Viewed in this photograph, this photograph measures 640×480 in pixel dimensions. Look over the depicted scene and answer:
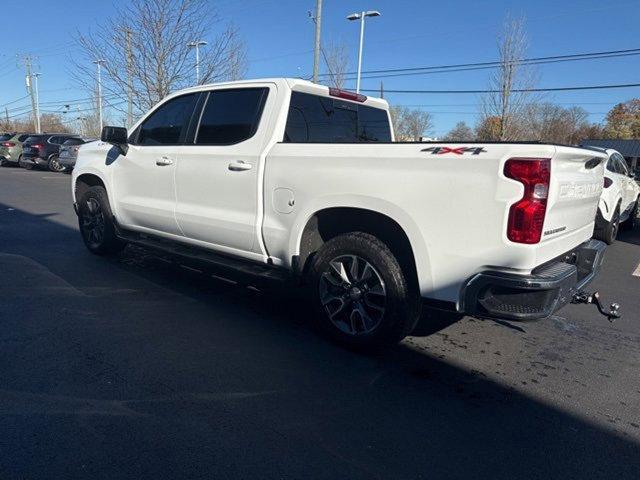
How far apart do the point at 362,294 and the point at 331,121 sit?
1.81 meters

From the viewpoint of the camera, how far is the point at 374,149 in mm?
3287

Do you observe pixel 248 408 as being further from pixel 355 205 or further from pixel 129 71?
pixel 129 71

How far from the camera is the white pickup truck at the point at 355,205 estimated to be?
2.83 metres

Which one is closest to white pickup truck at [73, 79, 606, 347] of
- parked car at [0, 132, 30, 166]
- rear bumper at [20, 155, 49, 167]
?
rear bumper at [20, 155, 49, 167]

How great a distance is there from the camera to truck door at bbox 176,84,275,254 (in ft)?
13.3

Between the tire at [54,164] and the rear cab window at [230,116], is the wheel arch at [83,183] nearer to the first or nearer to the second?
the rear cab window at [230,116]

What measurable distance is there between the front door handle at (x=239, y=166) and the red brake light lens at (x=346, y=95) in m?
1.15

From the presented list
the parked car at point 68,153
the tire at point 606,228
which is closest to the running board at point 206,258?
the tire at point 606,228

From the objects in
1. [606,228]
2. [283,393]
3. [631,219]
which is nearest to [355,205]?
[283,393]

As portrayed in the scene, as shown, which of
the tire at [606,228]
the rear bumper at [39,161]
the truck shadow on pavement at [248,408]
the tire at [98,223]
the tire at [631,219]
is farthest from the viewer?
the rear bumper at [39,161]

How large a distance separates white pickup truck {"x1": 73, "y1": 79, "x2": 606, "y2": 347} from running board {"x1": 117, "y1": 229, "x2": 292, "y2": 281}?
23mm

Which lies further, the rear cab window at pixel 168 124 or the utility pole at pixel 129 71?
the utility pole at pixel 129 71

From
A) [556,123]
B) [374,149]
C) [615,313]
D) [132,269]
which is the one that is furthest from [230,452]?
[556,123]

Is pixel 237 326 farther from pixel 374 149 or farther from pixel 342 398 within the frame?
pixel 374 149
